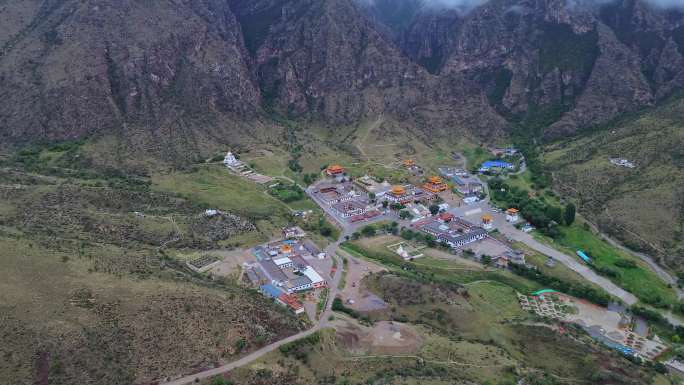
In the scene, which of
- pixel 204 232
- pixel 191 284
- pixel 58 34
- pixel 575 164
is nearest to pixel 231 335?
pixel 191 284

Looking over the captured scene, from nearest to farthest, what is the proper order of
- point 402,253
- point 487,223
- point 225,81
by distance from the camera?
point 402,253, point 487,223, point 225,81

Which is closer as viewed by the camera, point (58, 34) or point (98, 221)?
point (98, 221)

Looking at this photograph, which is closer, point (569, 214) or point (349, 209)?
point (569, 214)

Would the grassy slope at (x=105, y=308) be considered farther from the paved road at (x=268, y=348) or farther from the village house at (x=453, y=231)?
the village house at (x=453, y=231)

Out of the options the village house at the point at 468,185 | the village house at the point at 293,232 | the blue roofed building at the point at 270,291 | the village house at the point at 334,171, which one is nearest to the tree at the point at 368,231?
the village house at the point at 293,232

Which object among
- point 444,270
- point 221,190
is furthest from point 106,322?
point 221,190

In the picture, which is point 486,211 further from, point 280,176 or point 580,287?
point 280,176

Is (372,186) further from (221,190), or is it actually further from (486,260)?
(486,260)
